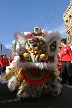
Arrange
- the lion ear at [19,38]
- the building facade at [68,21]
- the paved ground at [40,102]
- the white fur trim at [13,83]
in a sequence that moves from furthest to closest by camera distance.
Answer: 1. the building facade at [68,21]
2. the white fur trim at [13,83]
3. the lion ear at [19,38]
4. the paved ground at [40,102]

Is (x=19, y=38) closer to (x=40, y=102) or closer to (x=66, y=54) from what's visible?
(x=40, y=102)

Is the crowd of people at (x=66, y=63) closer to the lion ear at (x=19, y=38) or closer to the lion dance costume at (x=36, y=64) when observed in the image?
the lion dance costume at (x=36, y=64)

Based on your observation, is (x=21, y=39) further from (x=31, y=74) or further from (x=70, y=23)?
(x=70, y=23)

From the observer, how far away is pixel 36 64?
6.90 metres

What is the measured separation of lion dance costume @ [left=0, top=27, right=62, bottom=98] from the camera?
702 cm

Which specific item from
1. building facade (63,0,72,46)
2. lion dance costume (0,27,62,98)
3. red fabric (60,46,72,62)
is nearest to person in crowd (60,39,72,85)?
red fabric (60,46,72,62)

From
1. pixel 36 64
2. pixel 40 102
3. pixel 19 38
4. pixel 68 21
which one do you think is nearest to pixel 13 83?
pixel 36 64

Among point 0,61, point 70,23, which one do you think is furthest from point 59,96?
point 70,23

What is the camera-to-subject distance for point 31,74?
709 centimetres

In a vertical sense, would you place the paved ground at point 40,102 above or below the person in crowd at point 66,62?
below

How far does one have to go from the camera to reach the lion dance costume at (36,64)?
23.0 ft

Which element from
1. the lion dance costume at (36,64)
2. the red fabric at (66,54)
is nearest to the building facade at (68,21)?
the red fabric at (66,54)

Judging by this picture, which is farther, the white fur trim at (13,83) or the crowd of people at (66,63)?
the crowd of people at (66,63)

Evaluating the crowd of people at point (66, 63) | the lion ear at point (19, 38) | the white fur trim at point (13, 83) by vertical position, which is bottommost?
the white fur trim at point (13, 83)
